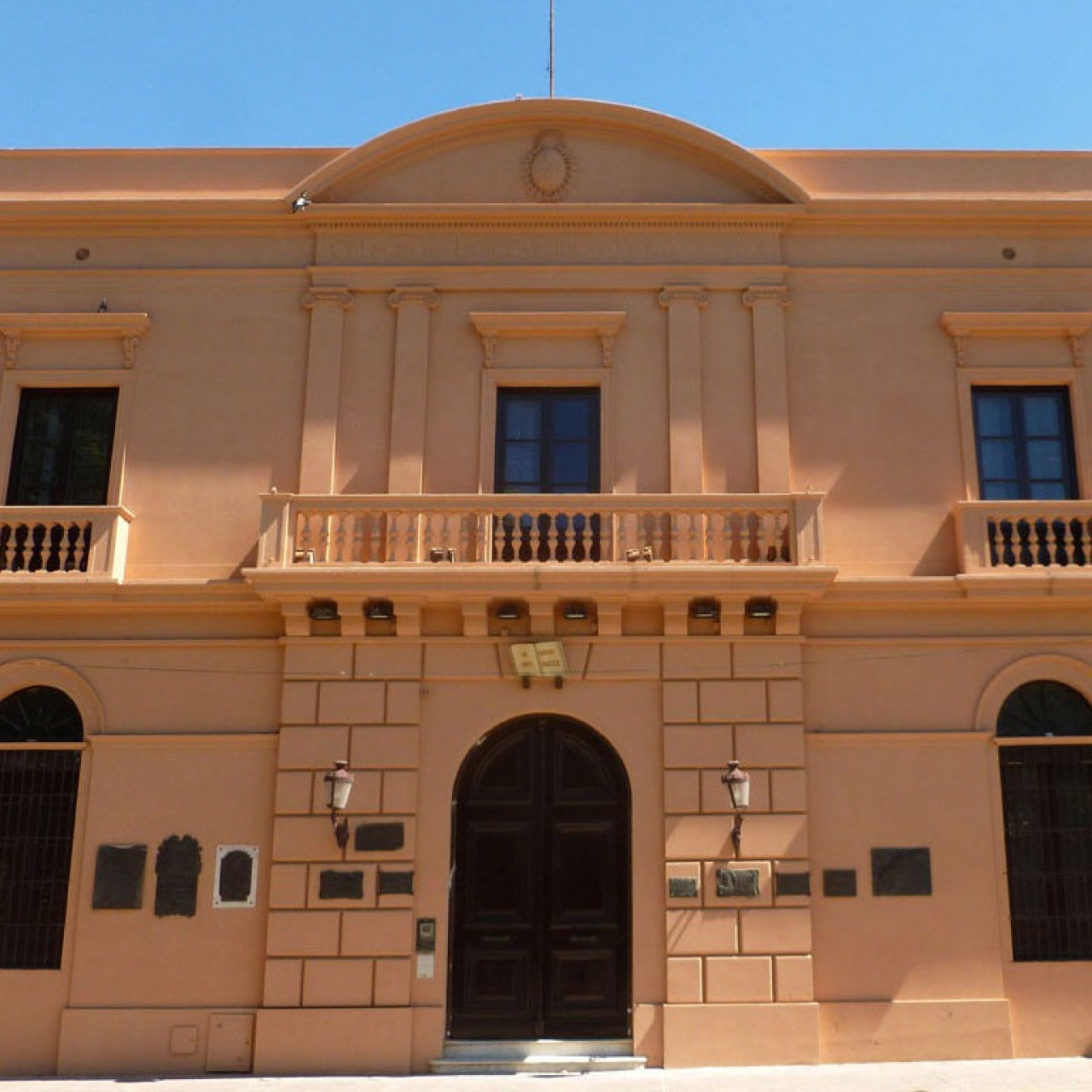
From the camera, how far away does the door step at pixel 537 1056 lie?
1165cm

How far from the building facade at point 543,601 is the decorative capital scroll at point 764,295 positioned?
0.04 meters

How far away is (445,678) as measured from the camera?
12.8 m

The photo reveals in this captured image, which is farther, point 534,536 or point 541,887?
point 534,536

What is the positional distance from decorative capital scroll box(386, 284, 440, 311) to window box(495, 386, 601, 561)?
134 centimetres

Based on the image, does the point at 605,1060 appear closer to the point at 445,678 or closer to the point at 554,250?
the point at 445,678

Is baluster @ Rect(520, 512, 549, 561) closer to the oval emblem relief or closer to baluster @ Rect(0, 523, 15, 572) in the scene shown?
the oval emblem relief

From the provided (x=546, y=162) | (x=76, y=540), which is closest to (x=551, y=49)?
(x=546, y=162)

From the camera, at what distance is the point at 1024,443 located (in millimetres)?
13852

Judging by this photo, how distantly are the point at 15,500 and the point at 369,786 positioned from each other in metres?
5.40

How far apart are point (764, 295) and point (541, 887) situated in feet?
23.4

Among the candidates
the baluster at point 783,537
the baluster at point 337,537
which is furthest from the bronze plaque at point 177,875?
the baluster at point 783,537

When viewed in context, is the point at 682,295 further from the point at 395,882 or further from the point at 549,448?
the point at 395,882

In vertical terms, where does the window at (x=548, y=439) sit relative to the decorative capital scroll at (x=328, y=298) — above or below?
below

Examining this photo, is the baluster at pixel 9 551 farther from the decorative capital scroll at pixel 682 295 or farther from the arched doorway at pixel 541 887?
the decorative capital scroll at pixel 682 295
